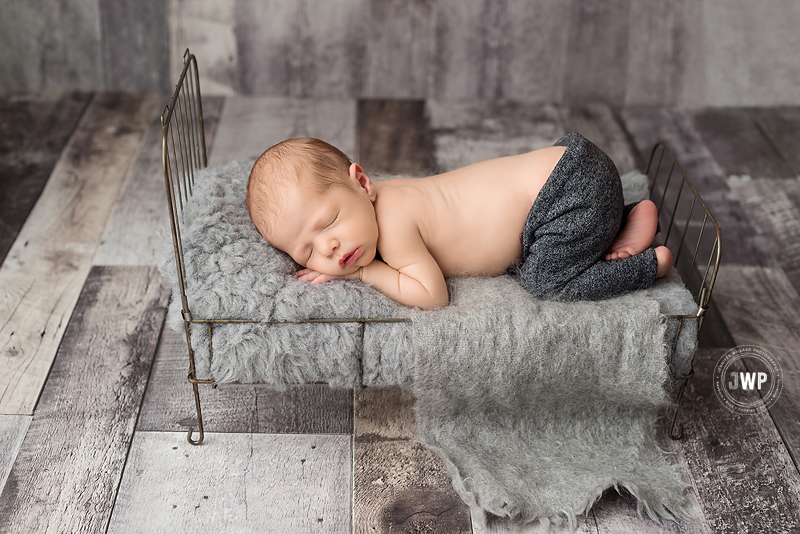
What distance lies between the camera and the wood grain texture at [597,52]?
8.93ft

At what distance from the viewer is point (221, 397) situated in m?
1.50

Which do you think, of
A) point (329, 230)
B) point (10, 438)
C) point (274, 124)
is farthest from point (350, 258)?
point (274, 124)

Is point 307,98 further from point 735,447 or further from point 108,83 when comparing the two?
point 735,447

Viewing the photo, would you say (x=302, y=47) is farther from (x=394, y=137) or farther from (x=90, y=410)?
(x=90, y=410)

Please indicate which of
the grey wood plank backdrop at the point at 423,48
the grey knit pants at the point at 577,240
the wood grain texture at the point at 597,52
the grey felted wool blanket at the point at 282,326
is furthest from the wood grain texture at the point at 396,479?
the wood grain texture at the point at 597,52

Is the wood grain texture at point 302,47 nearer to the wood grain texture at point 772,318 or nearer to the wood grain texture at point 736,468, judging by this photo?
the wood grain texture at point 772,318

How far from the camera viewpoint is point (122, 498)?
1.28 metres

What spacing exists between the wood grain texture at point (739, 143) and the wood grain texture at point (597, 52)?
0.35m

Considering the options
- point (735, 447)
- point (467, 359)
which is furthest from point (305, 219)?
point (735, 447)

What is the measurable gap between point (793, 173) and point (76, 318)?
7.43 ft

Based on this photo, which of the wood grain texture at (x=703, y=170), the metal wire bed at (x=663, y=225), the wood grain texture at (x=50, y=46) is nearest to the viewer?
the metal wire bed at (x=663, y=225)

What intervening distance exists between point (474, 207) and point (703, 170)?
1.33 m

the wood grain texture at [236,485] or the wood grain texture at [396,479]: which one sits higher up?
the wood grain texture at [396,479]

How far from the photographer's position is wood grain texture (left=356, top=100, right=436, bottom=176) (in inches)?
94.1
